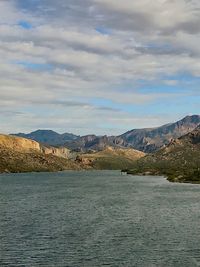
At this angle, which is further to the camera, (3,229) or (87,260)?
(3,229)

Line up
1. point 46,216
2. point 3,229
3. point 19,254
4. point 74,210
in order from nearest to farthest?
1. point 19,254
2. point 3,229
3. point 46,216
4. point 74,210

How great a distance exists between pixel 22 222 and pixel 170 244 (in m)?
41.8

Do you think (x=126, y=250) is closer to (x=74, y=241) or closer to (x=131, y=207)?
(x=74, y=241)

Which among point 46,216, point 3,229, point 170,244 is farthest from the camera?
point 46,216

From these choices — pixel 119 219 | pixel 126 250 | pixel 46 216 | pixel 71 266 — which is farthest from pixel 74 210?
pixel 71 266

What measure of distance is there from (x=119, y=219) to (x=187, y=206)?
3775cm

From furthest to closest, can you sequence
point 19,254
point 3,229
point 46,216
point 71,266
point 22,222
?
point 46,216 → point 22,222 → point 3,229 → point 19,254 → point 71,266

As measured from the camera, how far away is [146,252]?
76.3 metres

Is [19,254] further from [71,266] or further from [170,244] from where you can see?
[170,244]

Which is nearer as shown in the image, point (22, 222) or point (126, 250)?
point (126, 250)

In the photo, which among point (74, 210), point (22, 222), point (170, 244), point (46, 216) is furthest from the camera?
point (74, 210)

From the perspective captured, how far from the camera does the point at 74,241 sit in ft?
281

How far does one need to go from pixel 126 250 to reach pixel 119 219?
38.3 metres

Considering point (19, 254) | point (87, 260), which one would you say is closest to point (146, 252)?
point (87, 260)
